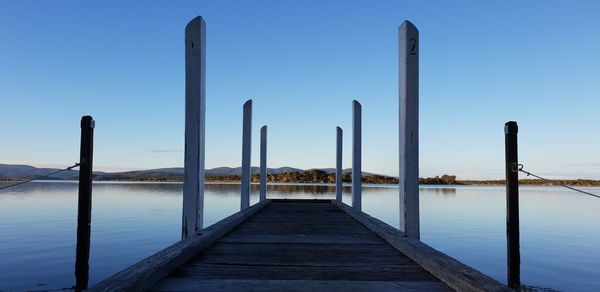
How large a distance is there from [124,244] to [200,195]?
10.5 metres

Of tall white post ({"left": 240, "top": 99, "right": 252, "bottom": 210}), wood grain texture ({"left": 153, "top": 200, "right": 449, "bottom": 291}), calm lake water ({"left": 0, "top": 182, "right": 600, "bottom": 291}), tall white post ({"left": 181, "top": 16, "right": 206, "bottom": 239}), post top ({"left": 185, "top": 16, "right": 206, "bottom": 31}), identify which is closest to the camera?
wood grain texture ({"left": 153, "top": 200, "right": 449, "bottom": 291})

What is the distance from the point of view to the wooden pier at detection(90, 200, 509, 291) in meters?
3.35

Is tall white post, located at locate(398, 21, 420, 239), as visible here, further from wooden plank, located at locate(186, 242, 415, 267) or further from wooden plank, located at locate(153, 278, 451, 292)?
wooden plank, located at locate(153, 278, 451, 292)

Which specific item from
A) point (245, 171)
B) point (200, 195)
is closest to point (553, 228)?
point (245, 171)

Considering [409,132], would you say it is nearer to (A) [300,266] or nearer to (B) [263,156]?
(A) [300,266]

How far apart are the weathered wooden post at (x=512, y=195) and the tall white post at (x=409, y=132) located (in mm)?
1064

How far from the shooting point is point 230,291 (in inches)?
128

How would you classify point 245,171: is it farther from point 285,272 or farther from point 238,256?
point 285,272

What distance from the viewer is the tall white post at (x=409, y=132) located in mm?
5145

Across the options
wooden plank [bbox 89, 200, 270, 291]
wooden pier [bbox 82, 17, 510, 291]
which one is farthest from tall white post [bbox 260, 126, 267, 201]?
wooden plank [bbox 89, 200, 270, 291]

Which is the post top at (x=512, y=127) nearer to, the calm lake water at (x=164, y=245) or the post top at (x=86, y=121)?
the post top at (x=86, y=121)

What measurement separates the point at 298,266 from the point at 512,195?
113 inches

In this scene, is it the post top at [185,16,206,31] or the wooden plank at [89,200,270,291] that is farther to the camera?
the post top at [185,16,206,31]

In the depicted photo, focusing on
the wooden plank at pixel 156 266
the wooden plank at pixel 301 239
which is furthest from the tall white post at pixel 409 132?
the wooden plank at pixel 156 266
